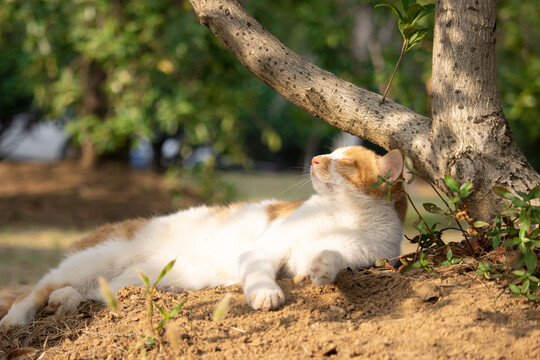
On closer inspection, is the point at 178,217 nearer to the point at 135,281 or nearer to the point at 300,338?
the point at 135,281

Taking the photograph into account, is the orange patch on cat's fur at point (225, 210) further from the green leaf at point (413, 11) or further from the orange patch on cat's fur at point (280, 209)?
the green leaf at point (413, 11)

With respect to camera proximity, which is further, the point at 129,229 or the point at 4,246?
the point at 4,246

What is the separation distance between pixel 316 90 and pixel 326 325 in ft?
3.58

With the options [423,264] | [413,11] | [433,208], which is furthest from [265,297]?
[413,11]

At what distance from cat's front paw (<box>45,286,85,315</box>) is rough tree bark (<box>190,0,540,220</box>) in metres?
1.42

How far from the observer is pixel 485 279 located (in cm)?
219

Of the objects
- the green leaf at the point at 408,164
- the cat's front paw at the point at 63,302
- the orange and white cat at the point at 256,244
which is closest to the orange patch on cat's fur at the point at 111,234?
the orange and white cat at the point at 256,244

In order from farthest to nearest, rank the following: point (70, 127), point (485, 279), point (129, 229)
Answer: point (70, 127), point (129, 229), point (485, 279)

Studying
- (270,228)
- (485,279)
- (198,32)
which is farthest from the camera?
(198,32)

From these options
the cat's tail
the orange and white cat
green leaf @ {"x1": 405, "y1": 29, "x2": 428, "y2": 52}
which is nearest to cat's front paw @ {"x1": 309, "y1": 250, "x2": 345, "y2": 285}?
the orange and white cat

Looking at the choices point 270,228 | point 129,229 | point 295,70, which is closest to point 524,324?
point 270,228

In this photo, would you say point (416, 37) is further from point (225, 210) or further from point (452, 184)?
point (225, 210)

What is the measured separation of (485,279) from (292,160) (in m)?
17.8

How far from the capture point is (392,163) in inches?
101
